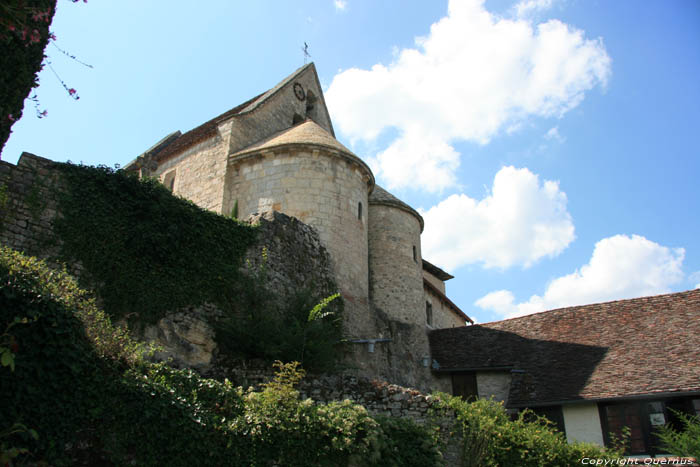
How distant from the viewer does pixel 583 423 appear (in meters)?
14.4

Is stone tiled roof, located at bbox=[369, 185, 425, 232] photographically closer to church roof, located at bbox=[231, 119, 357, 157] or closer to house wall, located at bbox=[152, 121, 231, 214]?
church roof, located at bbox=[231, 119, 357, 157]

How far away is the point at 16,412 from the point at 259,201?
10887 mm

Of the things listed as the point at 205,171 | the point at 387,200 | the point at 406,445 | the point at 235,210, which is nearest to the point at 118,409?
the point at 406,445

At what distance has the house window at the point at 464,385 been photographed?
17625 millimetres

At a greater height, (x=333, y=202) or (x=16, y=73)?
(x=333, y=202)

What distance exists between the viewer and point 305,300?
12422 millimetres

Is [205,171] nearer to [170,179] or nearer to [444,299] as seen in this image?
[170,179]

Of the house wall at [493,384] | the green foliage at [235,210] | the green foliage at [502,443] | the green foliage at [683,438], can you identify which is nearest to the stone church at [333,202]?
the green foliage at [235,210]

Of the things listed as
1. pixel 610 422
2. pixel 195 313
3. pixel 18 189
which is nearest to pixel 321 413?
pixel 195 313

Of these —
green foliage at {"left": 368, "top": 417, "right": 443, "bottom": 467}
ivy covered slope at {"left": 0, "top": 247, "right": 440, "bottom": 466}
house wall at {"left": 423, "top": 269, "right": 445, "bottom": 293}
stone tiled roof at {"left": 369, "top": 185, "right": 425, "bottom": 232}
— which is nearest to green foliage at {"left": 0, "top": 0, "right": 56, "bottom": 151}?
ivy covered slope at {"left": 0, "top": 247, "right": 440, "bottom": 466}

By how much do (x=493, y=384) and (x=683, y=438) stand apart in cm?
613

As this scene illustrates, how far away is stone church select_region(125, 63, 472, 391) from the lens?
1547 centimetres

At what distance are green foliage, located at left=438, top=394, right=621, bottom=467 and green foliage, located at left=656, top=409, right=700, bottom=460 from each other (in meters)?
2.36

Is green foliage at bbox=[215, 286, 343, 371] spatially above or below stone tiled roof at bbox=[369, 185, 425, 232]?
below
